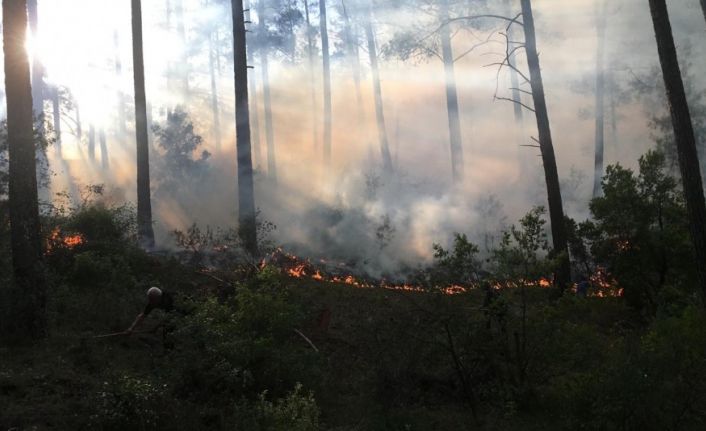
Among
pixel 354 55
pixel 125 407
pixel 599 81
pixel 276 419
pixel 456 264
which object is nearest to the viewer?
pixel 125 407

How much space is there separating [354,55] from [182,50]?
Answer: 21.0 metres

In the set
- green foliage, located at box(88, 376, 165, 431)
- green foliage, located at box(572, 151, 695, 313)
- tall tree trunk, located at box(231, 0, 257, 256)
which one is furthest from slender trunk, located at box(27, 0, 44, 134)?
green foliage, located at box(572, 151, 695, 313)

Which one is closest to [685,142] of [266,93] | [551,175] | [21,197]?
[551,175]

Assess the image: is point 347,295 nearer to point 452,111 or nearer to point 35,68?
point 452,111

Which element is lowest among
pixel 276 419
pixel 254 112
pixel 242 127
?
pixel 276 419

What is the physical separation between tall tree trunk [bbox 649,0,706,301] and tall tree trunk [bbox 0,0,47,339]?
31.9 ft

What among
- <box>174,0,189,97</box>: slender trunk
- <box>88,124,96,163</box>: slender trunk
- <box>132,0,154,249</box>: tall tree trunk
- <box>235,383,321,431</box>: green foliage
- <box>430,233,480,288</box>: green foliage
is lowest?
<box>235,383,321,431</box>: green foliage

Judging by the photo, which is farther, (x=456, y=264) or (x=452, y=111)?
(x=452, y=111)

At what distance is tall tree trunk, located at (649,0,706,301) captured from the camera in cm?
836

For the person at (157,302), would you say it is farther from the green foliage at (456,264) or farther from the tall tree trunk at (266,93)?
the tall tree trunk at (266,93)

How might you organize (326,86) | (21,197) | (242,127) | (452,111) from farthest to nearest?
(326,86)
(452,111)
(242,127)
(21,197)

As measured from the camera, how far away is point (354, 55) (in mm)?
46281

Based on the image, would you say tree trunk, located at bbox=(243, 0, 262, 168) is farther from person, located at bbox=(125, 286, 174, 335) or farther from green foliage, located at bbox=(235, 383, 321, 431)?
green foliage, located at bbox=(235, 383, 321, 431)

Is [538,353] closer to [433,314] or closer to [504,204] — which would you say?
[433,314]
